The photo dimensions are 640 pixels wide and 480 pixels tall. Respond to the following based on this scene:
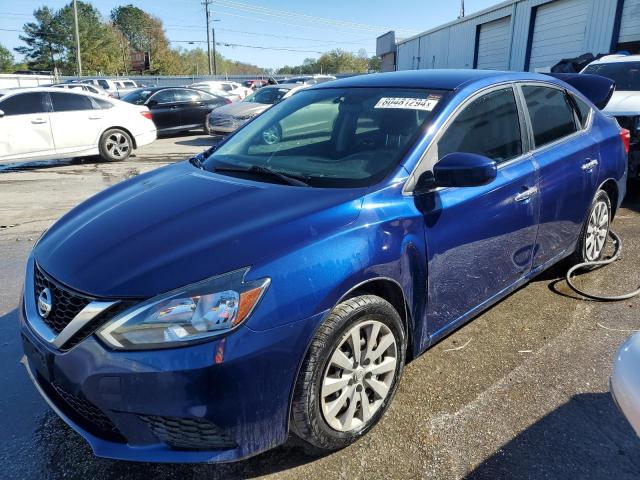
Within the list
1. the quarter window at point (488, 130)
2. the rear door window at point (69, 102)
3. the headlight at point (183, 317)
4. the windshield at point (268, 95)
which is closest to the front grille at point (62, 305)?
the headlight at point (183, 317)

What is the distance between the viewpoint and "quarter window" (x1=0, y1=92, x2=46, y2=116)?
9164 mm

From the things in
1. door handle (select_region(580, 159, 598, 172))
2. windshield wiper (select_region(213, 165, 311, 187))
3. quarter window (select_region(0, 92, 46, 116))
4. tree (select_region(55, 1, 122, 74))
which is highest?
tree (select_region(55, 1, 122, 74))

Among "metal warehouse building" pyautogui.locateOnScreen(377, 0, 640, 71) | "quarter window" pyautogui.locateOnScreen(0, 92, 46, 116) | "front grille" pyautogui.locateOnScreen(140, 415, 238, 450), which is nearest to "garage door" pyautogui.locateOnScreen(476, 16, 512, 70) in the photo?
"metal warehouse building" pyautogui.locateOnScreen(377, 0, 640, 71)

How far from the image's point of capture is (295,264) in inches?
77.9

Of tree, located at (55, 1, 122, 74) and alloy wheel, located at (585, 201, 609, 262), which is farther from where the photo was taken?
tree, located at (55, 1, 122, 74)

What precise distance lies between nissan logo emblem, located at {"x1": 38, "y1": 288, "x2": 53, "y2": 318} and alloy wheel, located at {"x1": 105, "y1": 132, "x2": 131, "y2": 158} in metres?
9.14

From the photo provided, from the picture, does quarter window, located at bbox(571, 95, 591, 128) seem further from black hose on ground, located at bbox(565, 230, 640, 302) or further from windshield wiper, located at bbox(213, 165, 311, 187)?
windshield wiper, located at bbox(213, 165, 311, 187)

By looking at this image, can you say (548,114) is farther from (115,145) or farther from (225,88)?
(225,88)

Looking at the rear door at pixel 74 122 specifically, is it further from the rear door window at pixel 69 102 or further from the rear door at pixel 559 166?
the rear door at pixel 559 166

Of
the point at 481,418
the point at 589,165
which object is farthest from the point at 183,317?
the point at 589,165

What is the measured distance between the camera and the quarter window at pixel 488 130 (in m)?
2.82

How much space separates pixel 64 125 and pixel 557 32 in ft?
52.1

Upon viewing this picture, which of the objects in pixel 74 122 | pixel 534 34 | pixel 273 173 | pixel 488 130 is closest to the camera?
pixel 273 173

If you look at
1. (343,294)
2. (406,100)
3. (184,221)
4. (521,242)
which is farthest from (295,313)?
(521,242)
